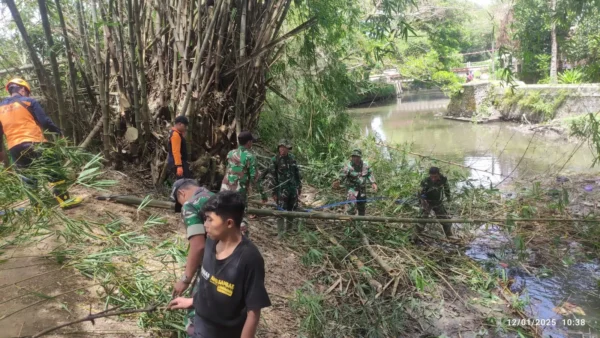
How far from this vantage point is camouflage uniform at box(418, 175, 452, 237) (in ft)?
18.2

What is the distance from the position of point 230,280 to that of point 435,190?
174 inches

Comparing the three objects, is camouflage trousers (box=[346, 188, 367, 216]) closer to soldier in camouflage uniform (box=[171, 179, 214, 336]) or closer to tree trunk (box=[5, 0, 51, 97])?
soldier in camouflage uniform (box=[171, 179, 214, 336])

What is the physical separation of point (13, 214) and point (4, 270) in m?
0.58

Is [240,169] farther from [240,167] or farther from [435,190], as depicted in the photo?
[435,190]

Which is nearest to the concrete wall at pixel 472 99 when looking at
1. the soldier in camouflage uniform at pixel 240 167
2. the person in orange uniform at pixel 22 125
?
the soldier in camouflage uniform at pixel 240 167

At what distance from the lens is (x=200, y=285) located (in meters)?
1.94

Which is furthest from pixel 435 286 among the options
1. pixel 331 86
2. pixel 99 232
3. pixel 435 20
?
pixel 435 20

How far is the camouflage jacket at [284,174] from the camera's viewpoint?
5.24 m

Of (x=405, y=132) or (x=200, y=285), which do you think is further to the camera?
(x=405, y=132)

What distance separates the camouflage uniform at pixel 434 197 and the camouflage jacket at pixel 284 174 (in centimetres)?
184

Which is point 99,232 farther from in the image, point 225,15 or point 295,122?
point 295,122

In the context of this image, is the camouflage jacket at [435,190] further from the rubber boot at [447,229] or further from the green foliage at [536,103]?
the green foliage at [536,103]

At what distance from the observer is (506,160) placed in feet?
38.1

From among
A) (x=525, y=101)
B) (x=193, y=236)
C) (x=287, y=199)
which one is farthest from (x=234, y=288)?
(x=525, y=101)
